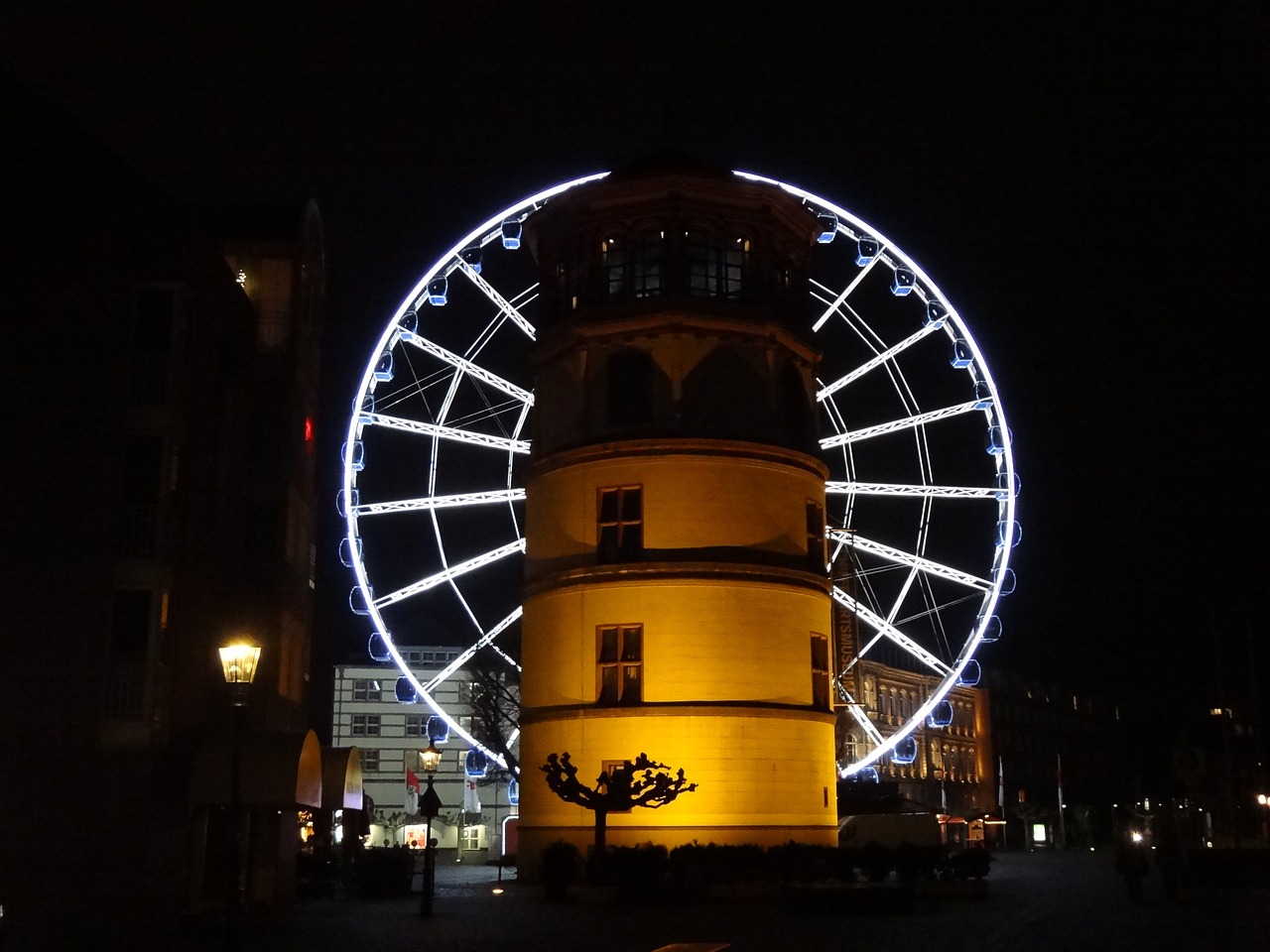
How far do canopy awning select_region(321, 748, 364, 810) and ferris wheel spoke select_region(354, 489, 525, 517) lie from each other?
8.02 meters

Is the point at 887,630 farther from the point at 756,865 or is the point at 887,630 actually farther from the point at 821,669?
the point at 756,865

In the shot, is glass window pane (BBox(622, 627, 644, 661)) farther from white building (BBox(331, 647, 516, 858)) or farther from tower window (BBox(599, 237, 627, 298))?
white building (BBox(331, 647, 516, 858))

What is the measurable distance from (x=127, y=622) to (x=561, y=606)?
11.5m

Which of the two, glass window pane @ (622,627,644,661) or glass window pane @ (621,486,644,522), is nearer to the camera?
glass window pane @ (622,627,644,661)

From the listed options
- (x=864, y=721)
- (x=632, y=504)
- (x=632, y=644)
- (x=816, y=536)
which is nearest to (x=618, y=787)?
(x=632, y=644)

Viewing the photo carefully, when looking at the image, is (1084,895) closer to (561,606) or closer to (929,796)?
(561,606)

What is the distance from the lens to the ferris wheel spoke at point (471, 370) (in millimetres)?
45781

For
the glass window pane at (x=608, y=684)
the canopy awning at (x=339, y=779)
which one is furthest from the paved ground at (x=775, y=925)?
the glass window pane at (x=608, y=684)

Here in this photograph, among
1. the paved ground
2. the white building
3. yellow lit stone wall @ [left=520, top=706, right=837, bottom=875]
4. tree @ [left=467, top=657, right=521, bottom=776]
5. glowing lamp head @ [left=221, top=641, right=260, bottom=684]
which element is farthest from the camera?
the white building

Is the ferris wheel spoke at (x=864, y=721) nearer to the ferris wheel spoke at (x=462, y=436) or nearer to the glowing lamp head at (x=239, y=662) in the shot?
the ferris wheel spoke at (x=462, y=436)

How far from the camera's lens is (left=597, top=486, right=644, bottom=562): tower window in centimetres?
3825

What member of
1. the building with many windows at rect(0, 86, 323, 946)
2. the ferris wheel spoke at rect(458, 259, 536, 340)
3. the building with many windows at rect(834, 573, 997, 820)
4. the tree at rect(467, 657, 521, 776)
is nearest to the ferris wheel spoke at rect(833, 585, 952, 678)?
the ferris wheel spoke at rect(458, 259, 536, 340)

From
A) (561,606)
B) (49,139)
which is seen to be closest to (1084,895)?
(561,606)

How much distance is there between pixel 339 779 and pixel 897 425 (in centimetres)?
1930
